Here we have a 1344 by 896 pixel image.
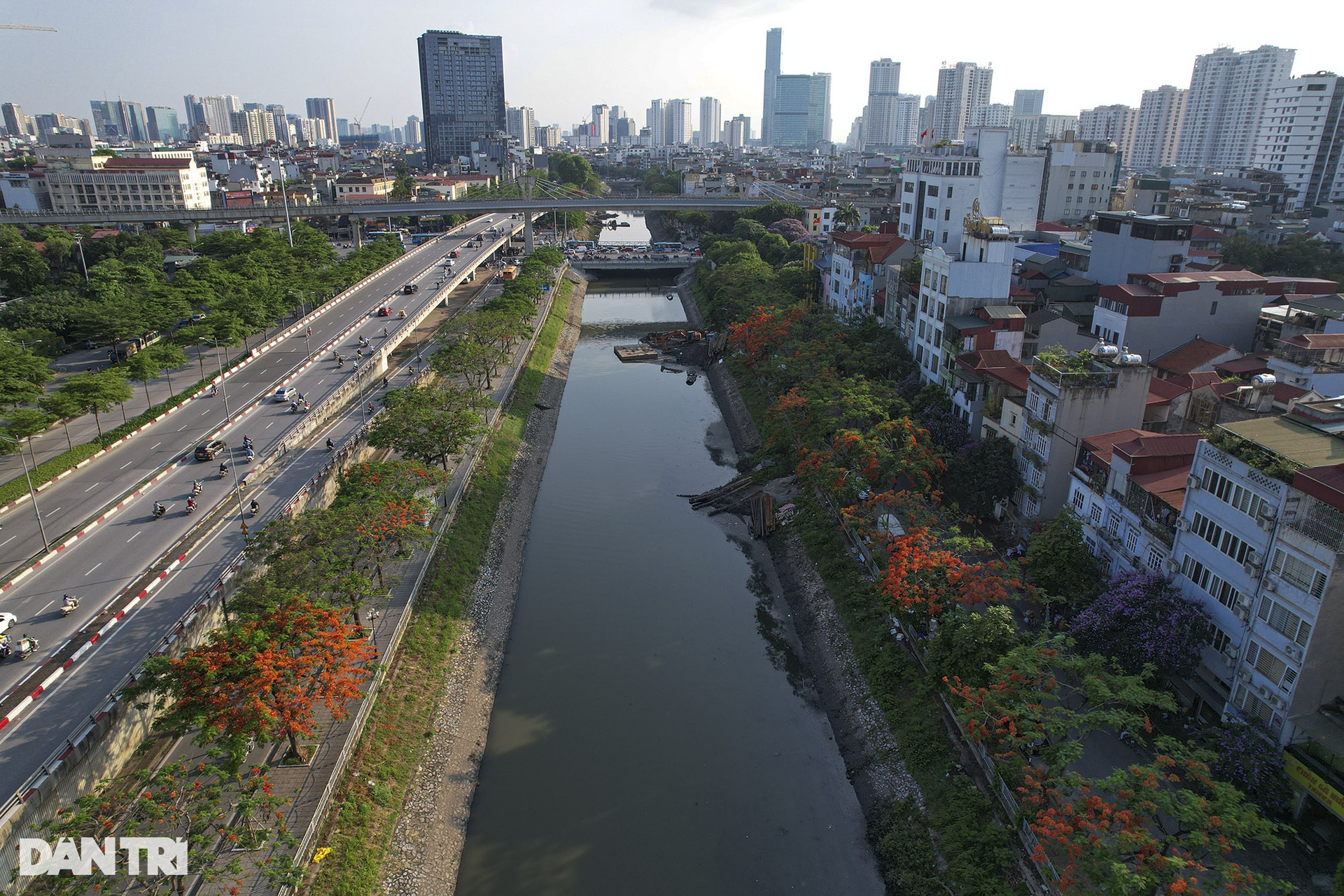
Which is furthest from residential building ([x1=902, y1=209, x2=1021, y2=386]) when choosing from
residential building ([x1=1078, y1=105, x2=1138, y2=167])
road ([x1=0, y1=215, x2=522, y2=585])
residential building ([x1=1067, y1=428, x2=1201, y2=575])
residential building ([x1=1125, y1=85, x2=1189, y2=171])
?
residential building ([x1=1078, y1=105, x2=1138, y2=167])

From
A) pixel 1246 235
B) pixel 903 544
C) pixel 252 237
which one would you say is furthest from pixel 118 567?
pixel 1246 235

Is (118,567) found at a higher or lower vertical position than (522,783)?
higher

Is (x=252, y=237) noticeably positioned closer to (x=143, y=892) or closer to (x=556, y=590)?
(x=556, y=590)

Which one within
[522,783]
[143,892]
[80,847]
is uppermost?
[80,847]

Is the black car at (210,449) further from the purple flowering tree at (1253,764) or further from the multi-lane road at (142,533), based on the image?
the purple flowering tree at (1253,764)

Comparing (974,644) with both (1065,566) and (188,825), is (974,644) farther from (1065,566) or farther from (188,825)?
(188,825)

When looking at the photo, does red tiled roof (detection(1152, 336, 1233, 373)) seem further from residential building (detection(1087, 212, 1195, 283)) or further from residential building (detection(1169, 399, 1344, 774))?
residential building (detection(1169, 399, 1344, 774))

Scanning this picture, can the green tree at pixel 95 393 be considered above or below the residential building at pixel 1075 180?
below

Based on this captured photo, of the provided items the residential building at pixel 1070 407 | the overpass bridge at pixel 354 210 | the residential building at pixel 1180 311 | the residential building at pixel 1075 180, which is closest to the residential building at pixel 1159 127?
the residential building at pixel 1075 180

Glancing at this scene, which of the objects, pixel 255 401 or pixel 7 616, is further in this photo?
pixel 255 401
